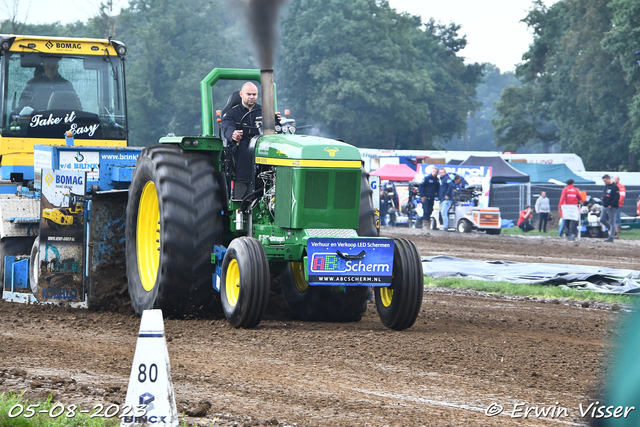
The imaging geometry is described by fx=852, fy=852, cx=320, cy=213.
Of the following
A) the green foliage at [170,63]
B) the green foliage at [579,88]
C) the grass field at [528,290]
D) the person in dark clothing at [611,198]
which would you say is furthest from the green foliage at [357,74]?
the grass field at [528,290]

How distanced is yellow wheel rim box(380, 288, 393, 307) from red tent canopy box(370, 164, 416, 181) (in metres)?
28.7

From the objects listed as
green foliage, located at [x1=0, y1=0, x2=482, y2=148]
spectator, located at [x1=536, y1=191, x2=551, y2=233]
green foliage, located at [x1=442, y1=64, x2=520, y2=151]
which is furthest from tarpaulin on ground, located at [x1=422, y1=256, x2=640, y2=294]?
green foliage, located at [x1=442, y1=64, x2=520, y2=151]

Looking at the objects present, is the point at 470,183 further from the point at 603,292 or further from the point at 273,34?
the point at 273,34

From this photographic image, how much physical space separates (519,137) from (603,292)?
5345 centimetres

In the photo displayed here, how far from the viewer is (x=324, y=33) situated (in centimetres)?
6731

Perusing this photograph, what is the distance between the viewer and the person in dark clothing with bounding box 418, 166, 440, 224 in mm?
26734

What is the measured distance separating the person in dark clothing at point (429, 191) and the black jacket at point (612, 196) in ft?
18.9

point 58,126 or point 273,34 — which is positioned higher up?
point 273,34

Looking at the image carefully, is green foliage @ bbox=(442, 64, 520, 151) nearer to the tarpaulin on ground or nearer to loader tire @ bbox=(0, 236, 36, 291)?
the tarpaulin on ground

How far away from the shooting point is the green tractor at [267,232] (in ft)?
24.0

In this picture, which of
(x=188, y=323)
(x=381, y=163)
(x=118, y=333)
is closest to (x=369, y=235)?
(x=188, y=323)

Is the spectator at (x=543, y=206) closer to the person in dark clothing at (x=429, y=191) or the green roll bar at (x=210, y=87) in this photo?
the person in dark clothing at (x=429, y=191)

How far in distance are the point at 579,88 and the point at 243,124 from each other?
164 ft

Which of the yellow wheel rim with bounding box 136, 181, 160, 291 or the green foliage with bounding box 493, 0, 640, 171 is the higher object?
the green foliage with bounding box 493, 0, 640, 171
